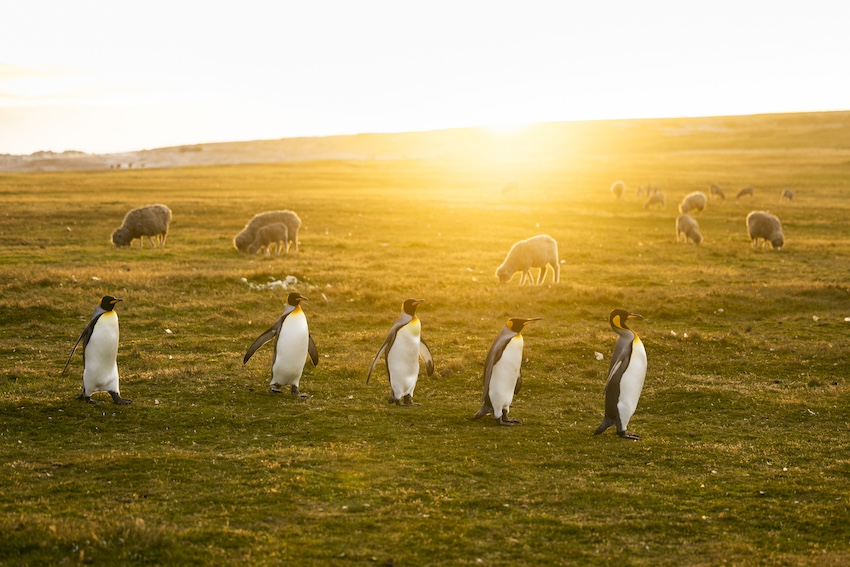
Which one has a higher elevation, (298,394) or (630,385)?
(630,385)

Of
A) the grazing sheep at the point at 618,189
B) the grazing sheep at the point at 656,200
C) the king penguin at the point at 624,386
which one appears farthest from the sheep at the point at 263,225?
the grazing sheep at the point at 618,189

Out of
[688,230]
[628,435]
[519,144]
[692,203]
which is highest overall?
→ [519,144]

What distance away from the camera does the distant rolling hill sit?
419 feet

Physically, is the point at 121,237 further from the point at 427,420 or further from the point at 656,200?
the point at 656,200

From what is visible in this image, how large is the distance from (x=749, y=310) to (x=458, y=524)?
14.3m

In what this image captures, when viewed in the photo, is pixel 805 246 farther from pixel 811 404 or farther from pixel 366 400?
pixel 366 400

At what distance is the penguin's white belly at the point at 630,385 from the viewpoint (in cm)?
1055

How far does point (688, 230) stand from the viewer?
32.7 meters

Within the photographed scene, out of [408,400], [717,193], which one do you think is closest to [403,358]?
[408,400]

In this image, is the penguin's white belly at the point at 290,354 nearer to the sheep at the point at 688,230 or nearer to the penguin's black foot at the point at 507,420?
the penguin's black foot at the point at 507,420

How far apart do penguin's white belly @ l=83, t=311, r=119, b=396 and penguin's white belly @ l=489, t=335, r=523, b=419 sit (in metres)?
5.44

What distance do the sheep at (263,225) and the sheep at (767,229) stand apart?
59.3ft

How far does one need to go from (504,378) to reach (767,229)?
77.8ft

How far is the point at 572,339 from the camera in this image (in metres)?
16.2
